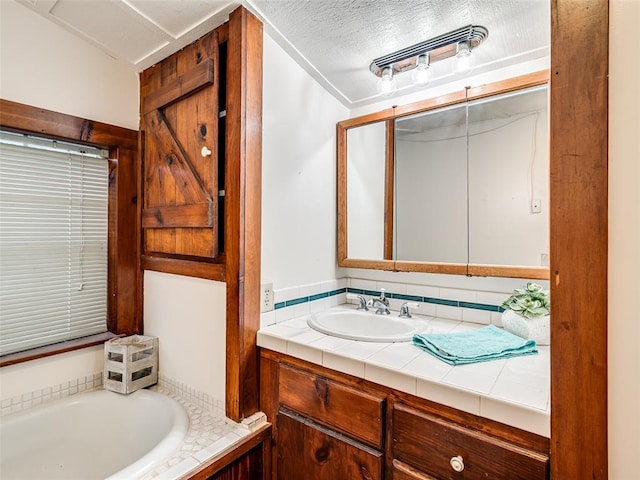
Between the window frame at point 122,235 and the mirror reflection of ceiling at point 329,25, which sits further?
the window frame at point 122,235

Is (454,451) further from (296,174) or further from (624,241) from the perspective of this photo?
(296,174)

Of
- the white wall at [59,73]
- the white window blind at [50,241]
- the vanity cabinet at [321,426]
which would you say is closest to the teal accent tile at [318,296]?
the vanity cabinet at [321,426]

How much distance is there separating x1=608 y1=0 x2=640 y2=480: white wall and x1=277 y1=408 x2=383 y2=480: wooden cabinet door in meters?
0.68

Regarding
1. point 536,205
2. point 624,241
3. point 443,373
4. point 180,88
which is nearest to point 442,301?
point 536,205

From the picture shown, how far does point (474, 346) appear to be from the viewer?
118 cm

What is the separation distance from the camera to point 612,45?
0.68m

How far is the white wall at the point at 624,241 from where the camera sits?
1.92 feet

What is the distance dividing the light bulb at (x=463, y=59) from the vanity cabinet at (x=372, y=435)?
142 cm

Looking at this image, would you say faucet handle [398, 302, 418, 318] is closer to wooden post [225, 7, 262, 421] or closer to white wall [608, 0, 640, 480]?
wooden post [225, 7, 262, 421]

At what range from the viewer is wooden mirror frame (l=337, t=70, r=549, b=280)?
1447mm

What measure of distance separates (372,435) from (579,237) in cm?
86

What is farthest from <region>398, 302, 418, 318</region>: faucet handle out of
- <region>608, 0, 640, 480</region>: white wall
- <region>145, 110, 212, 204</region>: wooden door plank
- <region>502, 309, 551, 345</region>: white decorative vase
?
<region>145, 110, 212, 204</region>: wooden door plank

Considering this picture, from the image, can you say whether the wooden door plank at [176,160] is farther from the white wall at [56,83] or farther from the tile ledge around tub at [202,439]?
the tile ledge around tub at [202,439]

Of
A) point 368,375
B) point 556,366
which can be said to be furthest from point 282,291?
point 556,366
